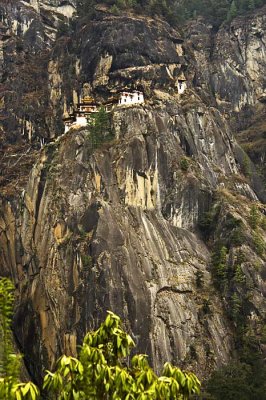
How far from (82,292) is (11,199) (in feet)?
61.7

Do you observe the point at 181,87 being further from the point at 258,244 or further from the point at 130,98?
the point at 258,244

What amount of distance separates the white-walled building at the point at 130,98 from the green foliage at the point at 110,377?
50.0m

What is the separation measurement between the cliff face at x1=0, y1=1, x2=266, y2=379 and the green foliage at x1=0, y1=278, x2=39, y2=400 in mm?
35850

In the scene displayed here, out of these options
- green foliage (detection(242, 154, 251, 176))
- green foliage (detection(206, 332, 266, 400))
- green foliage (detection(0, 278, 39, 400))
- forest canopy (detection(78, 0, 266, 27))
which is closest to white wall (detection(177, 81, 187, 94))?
green foliage (detection(242, 154, 251, 176))

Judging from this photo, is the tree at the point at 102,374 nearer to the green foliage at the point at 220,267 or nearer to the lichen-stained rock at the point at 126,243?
the lichen-stained rock at the point at 126,243

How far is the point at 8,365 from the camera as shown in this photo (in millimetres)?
8258

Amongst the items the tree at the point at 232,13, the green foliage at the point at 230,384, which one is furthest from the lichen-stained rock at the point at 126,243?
the tree at the point at 232,13

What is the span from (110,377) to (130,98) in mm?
52025

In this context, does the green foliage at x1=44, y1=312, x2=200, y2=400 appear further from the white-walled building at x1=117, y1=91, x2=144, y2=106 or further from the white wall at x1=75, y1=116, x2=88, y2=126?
the white-walled building at x1=117, y1=91, x2=144, y2=106

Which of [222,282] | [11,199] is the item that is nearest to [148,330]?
[222,282]

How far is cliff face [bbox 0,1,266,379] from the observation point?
45688 mm

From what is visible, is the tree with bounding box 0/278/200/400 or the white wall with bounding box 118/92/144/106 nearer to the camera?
the tree with bounding box 0/278/200/400

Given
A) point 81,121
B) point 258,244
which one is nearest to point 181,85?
point 81,121

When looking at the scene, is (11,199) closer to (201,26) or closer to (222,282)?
(222,282)
